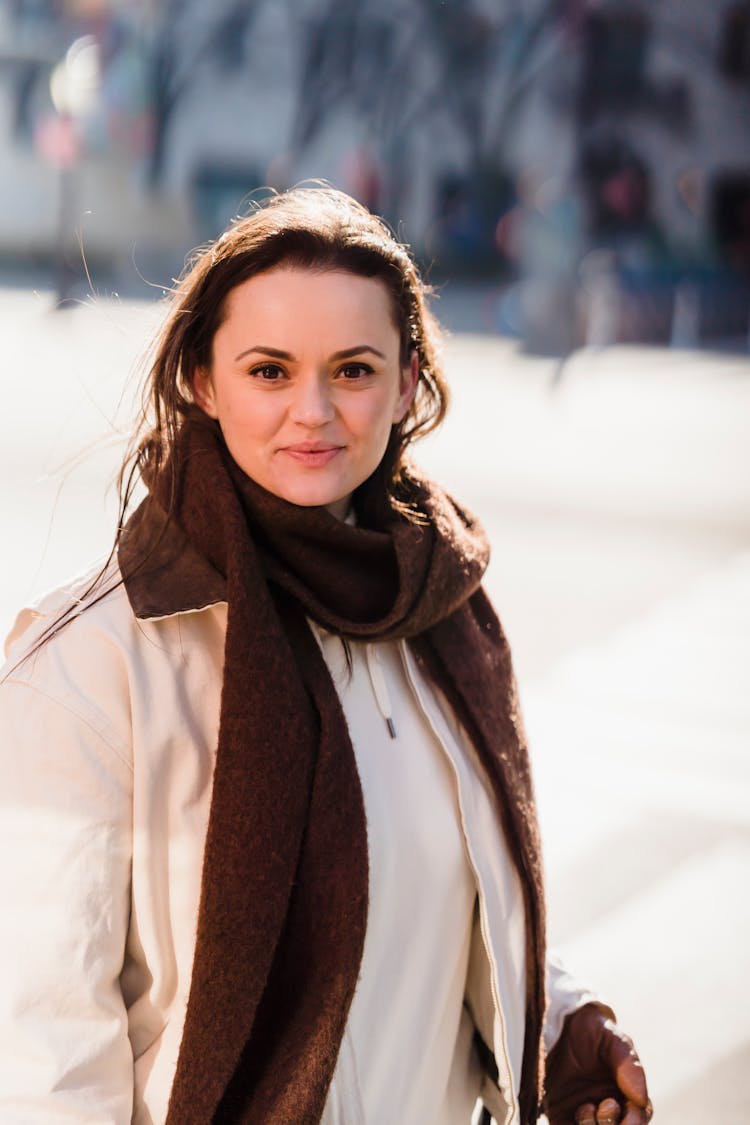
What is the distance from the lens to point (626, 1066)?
2.25m

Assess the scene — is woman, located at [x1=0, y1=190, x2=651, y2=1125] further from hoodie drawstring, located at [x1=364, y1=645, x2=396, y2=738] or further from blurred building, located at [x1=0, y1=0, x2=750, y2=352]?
blurred building, located at [x1=0, y1=0, x2=750, y2=352]

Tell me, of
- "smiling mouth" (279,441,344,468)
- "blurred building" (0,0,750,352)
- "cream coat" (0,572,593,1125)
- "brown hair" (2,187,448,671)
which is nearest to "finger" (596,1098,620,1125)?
"cream coat" (0,572,593,1125)

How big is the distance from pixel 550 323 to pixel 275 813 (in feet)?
62.7

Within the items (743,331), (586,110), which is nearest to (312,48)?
(586,110)

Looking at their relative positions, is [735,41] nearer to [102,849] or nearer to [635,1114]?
[635,1114]

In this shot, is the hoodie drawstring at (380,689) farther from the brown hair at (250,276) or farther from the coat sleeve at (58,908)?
the coat sleeve at (58,908)

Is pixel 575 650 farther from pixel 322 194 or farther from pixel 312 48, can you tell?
pixel 312 48

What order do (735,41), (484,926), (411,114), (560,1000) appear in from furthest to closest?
(735,41)
(411,114)
(560,1000)
(484,926)

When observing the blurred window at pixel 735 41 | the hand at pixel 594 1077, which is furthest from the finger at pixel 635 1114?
the blurred window at pixel 735 41

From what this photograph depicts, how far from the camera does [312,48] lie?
3862cm

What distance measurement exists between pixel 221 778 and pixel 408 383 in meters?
0.74

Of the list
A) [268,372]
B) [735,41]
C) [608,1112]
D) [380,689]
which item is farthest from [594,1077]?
[735,41]

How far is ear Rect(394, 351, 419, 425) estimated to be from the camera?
2.21 meters

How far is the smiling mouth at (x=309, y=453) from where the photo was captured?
199 centimetres
